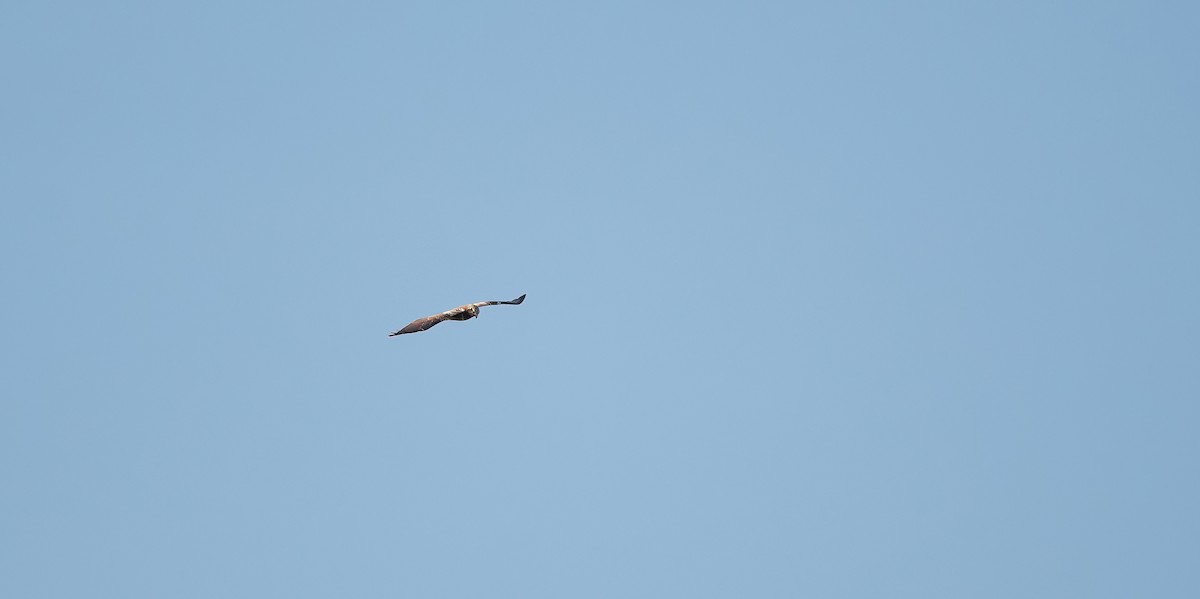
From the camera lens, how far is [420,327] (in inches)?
3009

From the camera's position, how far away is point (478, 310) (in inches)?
3157

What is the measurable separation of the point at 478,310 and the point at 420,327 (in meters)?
5.02
